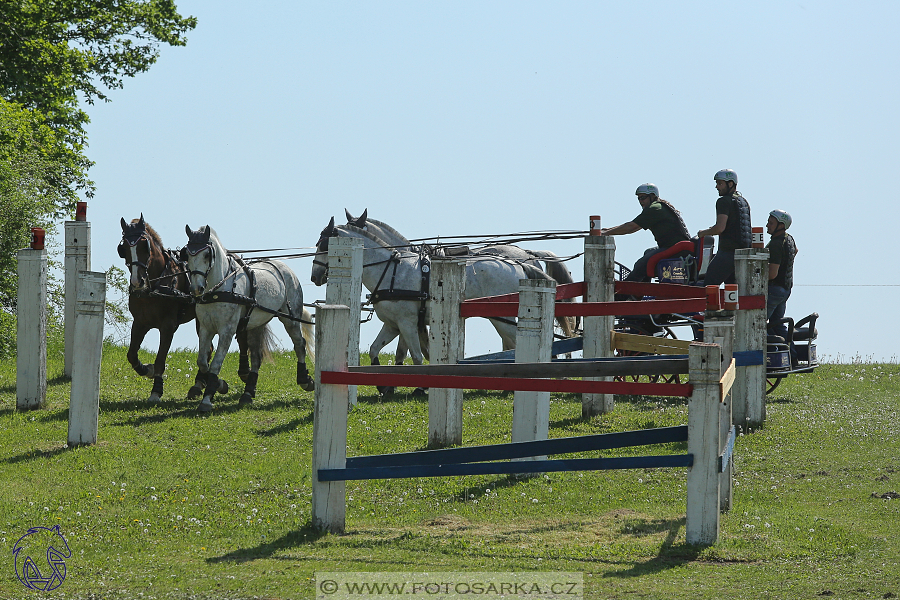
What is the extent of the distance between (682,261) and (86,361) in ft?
25.6

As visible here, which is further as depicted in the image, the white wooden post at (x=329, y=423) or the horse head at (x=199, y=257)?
the horse head at (x=199, y=257)

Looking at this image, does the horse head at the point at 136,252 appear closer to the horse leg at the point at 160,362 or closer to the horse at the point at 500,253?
the horse leg at the point at 160,362

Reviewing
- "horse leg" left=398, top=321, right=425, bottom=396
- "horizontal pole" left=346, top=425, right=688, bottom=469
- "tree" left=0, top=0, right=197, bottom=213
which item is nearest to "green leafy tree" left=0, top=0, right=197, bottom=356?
"tree" left=0, top=0, right=197, bottom=213

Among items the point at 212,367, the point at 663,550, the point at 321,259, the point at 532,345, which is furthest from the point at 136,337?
the point at 663,550

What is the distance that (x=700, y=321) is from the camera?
559 inches

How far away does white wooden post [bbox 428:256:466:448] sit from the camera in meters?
11.2

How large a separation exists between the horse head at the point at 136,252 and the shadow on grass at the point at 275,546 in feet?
23.1

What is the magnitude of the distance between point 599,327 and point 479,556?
603cm

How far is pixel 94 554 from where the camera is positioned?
729cm

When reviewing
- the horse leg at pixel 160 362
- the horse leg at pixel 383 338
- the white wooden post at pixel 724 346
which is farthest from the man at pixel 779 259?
the horse leg at pixel 160 362

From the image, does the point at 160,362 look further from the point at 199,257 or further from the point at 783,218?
the point at 783,218

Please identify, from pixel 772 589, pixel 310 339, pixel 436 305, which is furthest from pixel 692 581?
pixel 310 339

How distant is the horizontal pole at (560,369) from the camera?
7.41m

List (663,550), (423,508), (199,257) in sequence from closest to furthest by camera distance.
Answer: (663,550) < (423,508) < (199,257)
